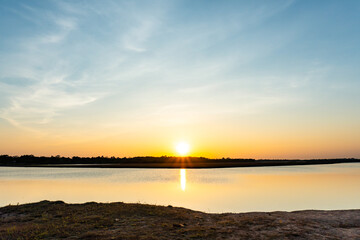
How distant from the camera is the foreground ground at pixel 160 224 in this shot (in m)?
12.2

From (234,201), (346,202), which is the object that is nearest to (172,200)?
(234,201)

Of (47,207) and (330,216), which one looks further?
(47,207)

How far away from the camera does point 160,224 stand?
45.9 feet

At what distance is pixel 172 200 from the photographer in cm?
2759

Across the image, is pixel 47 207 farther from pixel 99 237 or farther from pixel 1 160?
pixel 1 160

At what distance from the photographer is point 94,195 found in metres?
31.4

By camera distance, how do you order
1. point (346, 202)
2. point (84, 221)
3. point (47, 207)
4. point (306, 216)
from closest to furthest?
1. point (84, 221)
2. point (306, 216)
3. point (47, 207)
4. point (346, 202)

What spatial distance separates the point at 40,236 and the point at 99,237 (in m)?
2.66

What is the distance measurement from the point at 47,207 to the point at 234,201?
16241 mm

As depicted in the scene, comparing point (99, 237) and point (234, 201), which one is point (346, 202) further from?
point (99, 237)

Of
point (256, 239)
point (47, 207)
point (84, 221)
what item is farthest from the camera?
point (47, 207)

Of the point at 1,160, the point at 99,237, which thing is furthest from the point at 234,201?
the point at 1,160

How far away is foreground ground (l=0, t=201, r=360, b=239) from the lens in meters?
12.2

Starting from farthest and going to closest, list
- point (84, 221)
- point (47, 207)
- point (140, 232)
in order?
1. point (47, 207)
2. point (84, 221)
3. point (140, 232)
